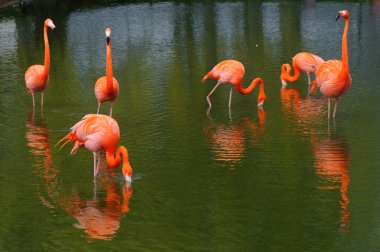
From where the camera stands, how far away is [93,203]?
1086 centimetres

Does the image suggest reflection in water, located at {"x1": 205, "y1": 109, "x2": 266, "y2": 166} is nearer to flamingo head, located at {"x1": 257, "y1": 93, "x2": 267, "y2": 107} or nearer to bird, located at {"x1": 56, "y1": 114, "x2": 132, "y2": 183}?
flamingo head, located at {"x1": 257, "y1": 93, "x2": 267, "y2": 107}

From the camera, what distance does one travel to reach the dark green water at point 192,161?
9789mm

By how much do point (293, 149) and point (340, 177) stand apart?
1647 mm

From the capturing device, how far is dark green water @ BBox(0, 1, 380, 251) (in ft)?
32.1

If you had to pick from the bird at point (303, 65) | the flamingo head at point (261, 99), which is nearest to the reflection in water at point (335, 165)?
the flamingo head at point (261, 99)

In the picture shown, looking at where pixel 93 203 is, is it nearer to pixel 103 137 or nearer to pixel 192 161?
pixel 103 137

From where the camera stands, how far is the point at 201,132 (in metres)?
14.7

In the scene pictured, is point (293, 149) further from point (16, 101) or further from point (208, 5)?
point (208, 5)

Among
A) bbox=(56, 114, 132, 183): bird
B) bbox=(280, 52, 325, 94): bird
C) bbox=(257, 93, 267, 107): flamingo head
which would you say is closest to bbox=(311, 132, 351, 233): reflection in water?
bbox=(257, 93, 267, 107): flamingo head

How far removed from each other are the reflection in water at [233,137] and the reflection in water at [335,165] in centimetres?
104

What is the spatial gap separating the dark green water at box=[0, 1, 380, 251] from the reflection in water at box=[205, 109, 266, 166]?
3cm

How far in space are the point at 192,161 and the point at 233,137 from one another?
1.75m

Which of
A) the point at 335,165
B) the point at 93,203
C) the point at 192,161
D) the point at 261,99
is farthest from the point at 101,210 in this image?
the point at 261,99

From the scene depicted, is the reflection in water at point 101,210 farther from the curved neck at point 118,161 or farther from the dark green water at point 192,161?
the curved neck at point 118,161
